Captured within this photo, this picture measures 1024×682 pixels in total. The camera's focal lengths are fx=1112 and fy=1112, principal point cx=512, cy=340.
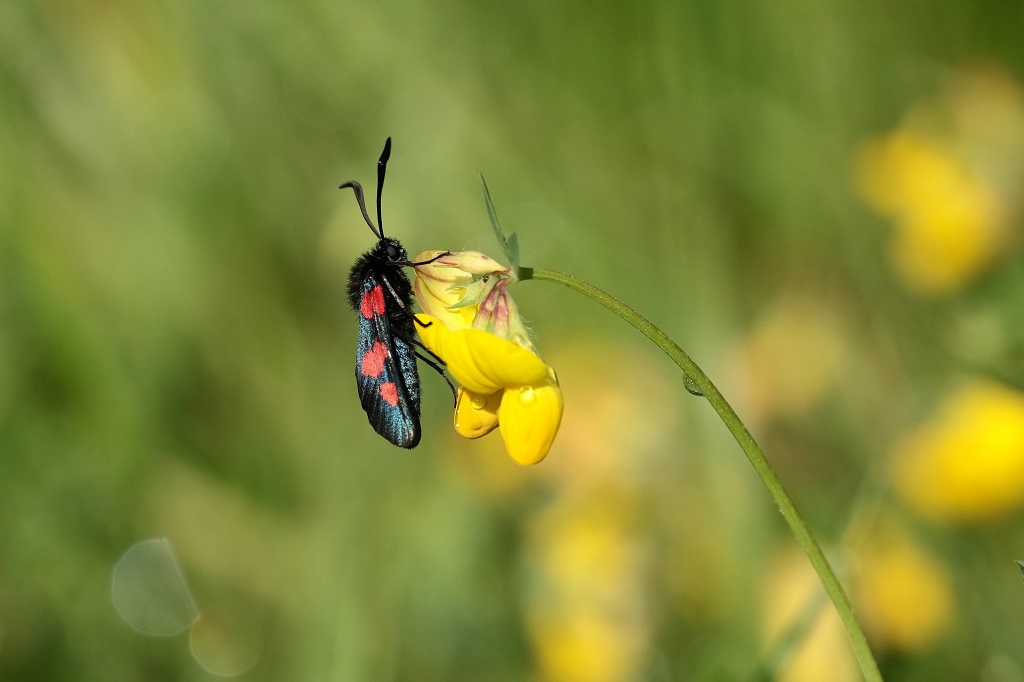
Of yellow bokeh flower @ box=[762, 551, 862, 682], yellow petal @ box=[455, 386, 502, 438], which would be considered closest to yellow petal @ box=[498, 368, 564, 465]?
yellow petal @ box=[455, 386, 502, 438]

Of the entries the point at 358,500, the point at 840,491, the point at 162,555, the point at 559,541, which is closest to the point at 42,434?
the point at 162,555

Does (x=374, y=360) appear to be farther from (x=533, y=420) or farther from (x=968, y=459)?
(x=968, y=459)

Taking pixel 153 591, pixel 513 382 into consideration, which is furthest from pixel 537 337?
pixel 513 382

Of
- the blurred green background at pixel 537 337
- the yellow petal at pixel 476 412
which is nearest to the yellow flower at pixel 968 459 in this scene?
the blurred green background at pixel 537 337

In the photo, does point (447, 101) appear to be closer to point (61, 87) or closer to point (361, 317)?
point (61, 87)

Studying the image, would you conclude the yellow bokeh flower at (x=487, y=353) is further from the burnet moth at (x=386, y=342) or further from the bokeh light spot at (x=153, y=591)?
the bokeh light spot at (x=153, y=591)
